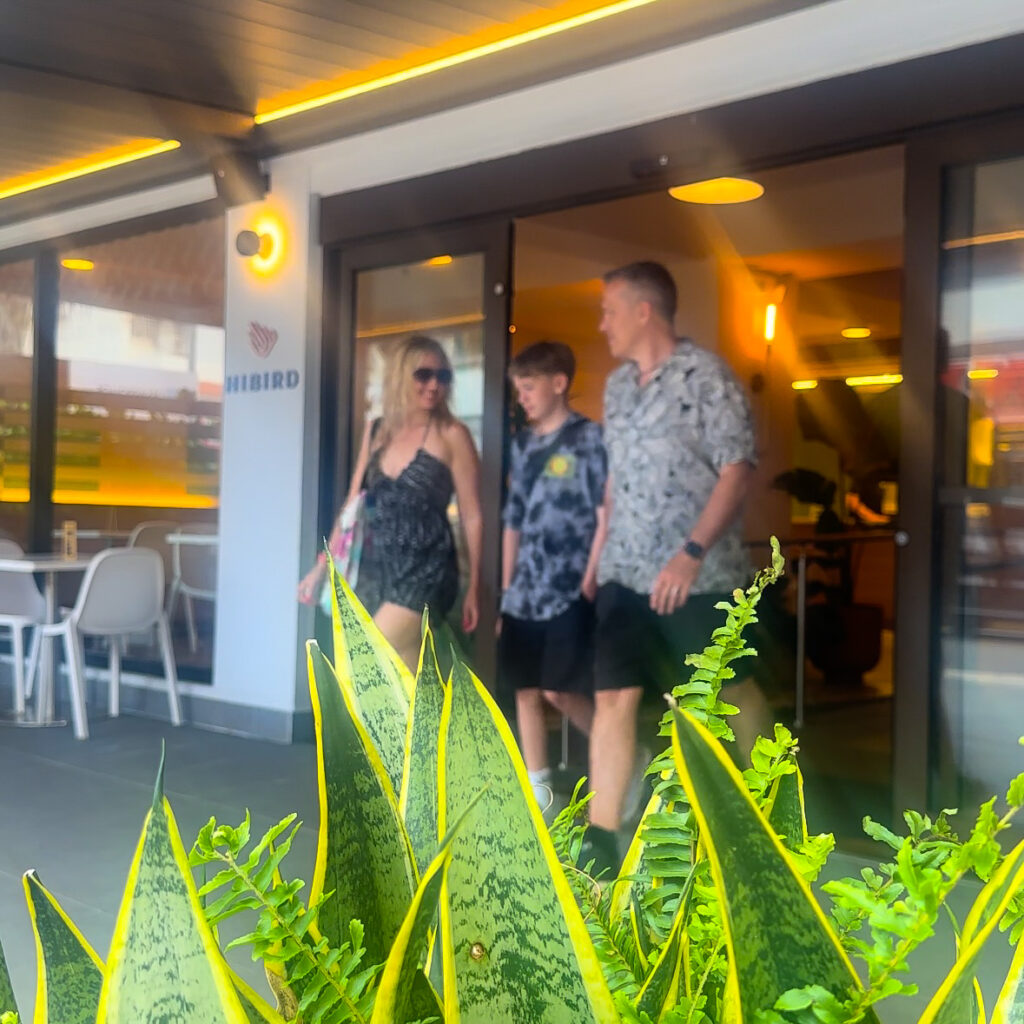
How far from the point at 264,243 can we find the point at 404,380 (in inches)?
48.2

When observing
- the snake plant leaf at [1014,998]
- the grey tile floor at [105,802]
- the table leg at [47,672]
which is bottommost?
the grey tile floor at [105,802]

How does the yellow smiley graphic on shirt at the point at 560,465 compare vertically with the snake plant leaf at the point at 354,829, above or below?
above

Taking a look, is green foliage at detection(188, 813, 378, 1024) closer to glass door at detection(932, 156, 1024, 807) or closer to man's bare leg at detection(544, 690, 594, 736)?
glass door at detection(932, 156, 1024, 807)

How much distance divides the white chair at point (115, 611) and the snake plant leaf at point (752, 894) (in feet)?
19.4

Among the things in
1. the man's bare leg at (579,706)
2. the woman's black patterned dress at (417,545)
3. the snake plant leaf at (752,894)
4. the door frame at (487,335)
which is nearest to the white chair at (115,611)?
the door frame at (487,335)

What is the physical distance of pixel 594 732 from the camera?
14.0 feet

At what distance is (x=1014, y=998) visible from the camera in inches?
19.2

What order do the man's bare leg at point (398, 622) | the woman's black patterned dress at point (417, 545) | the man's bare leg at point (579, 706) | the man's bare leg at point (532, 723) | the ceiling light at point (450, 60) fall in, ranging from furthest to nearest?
the woman's black patterned dress at point (417, 545)
the man's bare leg at point (398, 622)
the man's bare leg at point (532, 723)
the man's bare leg at point (579, 706)
the ceiling light at point (450, 60)

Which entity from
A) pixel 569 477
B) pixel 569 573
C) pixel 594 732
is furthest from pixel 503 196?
pixel 594 732

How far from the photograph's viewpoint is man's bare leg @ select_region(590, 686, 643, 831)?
4.15 metres

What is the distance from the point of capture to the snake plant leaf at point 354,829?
0.63 m

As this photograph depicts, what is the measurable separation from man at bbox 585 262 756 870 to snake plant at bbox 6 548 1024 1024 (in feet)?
11.6

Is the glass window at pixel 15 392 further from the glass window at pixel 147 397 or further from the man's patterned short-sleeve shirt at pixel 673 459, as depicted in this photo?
the man's patterned short-sleeve shirt at pixel 673 459

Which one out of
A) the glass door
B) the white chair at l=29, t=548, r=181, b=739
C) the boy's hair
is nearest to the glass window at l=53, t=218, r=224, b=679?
the white chair at l=29, t=548, r=181, b=739
